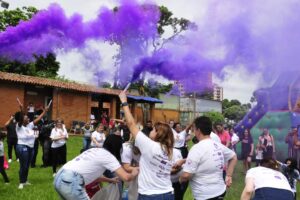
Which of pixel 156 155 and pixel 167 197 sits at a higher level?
pixel 156 155

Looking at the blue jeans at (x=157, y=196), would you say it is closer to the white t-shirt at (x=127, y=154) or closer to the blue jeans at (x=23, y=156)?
the white t-shirt at (x=127, y=154)

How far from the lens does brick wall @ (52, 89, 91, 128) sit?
25.7 m

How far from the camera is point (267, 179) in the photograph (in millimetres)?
4406

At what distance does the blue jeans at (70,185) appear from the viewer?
461 cm

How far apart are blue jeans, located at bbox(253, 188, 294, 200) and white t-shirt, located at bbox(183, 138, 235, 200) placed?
0.71 metres

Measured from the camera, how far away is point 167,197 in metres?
4.73

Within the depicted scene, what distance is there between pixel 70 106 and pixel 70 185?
72.6 feet

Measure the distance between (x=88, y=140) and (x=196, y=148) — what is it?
1101 centimetres

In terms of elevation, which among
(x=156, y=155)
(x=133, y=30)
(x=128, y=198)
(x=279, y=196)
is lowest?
(x=128, y=198)

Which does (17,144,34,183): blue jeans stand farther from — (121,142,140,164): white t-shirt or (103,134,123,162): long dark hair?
(103,134,123,162): long dark hair

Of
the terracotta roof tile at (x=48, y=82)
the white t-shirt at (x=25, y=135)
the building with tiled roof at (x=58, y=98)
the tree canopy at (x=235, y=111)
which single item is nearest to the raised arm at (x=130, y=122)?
the white t-shirt at (x=25, y=135)

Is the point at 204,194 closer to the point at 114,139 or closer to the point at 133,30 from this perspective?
the point at 114,139

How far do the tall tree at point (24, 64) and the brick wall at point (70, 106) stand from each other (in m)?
2.26

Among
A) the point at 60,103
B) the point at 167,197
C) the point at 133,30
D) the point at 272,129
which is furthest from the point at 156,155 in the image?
the point at 60,103
